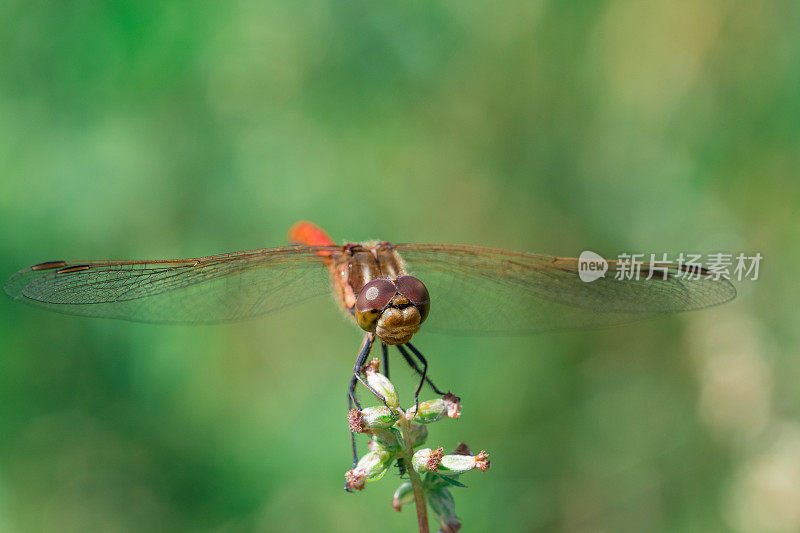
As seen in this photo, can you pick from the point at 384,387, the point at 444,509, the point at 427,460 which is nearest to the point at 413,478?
the point at 427,460

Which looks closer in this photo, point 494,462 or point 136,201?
point 494,462

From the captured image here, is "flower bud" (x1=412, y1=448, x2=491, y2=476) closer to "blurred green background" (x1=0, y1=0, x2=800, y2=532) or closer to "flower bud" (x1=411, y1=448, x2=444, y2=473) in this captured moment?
"flower bud" (x1=411, y1=448, x2=444, y2=473)

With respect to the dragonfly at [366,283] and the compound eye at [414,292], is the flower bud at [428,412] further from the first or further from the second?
the dragonfly at [366,283]

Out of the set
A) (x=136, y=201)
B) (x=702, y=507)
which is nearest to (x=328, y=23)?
(x=136, y=201)

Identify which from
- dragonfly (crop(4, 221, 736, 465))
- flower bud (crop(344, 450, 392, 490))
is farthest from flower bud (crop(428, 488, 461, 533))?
dragonfly (crop(4, 221, 736, 465))

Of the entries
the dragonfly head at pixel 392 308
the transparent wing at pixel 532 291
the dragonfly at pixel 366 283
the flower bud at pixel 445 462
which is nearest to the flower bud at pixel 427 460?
the flower bud at pixel 445 462

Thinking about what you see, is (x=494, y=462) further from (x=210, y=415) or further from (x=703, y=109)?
(x=703, y=109)
